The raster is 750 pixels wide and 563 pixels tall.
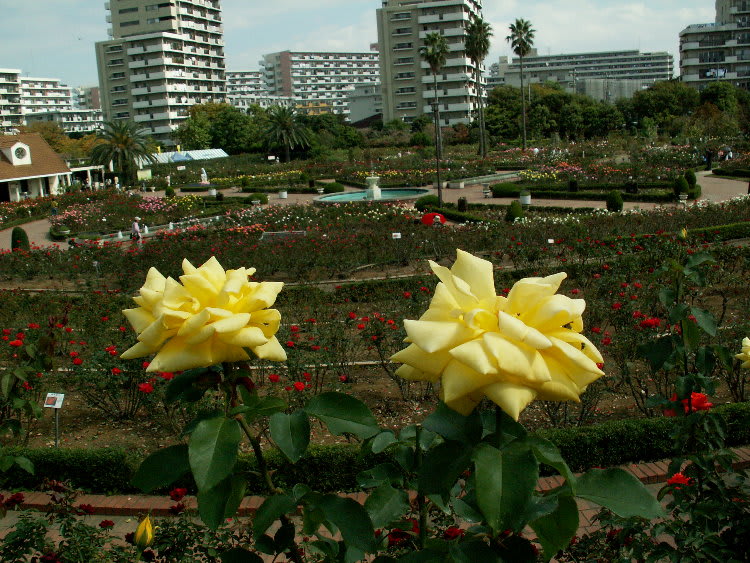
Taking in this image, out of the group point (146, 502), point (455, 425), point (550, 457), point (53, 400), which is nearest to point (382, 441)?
point (455, 425)

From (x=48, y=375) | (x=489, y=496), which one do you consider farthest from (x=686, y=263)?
(x=48, y=375)

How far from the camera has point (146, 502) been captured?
552cm

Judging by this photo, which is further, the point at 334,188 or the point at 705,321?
the point at 334,188

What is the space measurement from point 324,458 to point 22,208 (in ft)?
102

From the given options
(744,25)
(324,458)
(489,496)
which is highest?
(744,25)

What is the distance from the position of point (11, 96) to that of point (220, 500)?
13421 centimetres

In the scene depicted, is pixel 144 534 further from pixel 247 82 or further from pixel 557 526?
pixel 247 82

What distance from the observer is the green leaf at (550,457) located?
1203mm

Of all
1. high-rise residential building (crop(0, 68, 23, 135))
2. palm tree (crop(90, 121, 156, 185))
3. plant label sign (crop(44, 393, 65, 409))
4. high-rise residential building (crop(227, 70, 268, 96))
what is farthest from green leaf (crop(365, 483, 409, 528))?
high-rise residential building (crop(227, 70, 268, 96))

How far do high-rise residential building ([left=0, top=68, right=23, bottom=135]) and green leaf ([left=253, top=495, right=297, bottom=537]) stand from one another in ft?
421

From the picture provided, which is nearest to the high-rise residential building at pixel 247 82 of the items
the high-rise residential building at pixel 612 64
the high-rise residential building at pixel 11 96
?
the high-rise residential building at pixel 11 96

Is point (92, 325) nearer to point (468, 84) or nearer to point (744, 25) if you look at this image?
point (468, 84)

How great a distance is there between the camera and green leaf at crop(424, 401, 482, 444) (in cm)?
125

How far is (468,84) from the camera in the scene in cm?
7662
